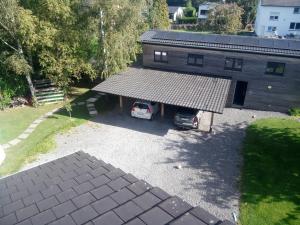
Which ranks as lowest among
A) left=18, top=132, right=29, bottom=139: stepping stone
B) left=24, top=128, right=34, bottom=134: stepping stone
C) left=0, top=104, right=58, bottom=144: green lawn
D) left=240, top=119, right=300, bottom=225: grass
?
left=240, top=119, right=300, bottom=225: grass

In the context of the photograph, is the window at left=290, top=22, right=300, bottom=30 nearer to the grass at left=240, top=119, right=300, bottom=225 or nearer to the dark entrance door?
the dark entrance door

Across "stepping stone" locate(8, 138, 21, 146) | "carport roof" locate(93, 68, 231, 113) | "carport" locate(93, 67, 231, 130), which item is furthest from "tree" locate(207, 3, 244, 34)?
"stepping stone" locate(8, 138, 21, 146)

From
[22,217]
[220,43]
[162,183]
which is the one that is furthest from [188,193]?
[220,43]

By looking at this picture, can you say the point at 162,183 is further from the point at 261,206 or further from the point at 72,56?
the point at 72,56

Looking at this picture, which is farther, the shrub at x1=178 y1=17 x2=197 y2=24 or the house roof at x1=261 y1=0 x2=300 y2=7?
the shrub at x1=178 y1=17 x2=197 y2=24

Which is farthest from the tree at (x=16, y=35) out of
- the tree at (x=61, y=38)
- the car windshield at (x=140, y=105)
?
the car windshield at (x=140, y=105)

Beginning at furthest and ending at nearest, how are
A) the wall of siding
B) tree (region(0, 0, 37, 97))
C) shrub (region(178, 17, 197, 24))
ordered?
shrub (region(178, 17, 197, 24)), the wall of siding, tree (region(0, 0, 37, 97))
